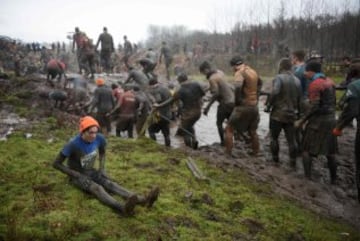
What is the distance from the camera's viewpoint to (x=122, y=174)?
6.95m

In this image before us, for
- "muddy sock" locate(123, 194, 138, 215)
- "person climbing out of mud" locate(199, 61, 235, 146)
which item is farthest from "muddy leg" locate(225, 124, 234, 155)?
"muddy sock" locate(123, 194, 138, 215)

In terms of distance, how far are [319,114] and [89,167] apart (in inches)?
165

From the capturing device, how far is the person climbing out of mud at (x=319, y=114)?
706 centimetres

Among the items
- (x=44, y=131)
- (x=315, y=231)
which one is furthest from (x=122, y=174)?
(x=44, y=131)

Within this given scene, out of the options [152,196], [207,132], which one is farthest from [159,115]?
[152,196]

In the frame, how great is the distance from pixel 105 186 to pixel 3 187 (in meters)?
1.62

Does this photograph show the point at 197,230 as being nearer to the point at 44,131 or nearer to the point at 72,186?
the point at 72,186

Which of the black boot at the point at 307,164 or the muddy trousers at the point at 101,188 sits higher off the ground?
the muddy trousers at the point at 101,188

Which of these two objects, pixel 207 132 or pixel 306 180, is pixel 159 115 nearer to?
pixel 306 180

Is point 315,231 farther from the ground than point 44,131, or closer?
closer

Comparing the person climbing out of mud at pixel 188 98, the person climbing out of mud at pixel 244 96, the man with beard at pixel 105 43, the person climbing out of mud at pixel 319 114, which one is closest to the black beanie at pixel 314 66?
the person climbing out of mud at pixel 319 114

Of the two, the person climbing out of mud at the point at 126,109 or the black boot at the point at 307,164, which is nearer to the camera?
the black boot at the point at 307,164

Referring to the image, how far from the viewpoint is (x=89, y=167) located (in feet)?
19.2

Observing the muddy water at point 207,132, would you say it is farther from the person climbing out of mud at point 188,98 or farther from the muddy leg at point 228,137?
the muddy leg at point 228,137
